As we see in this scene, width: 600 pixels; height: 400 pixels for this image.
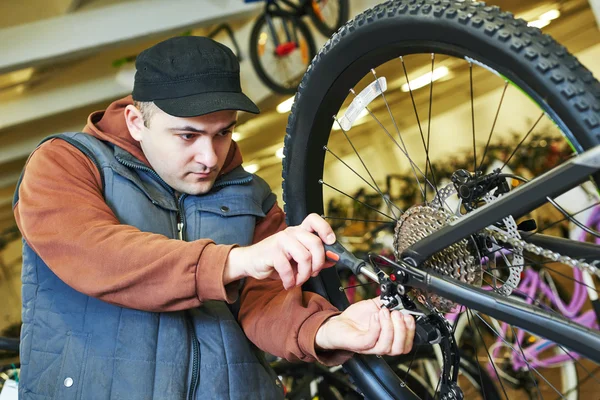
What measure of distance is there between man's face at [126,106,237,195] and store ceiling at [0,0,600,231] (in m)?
3.22

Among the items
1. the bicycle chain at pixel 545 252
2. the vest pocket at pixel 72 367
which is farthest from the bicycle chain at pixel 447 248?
the vest pocket at pixel 72 367

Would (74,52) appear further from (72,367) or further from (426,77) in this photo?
(426,77)

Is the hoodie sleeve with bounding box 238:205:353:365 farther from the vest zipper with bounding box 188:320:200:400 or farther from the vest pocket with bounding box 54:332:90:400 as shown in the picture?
the vest pocket with bounding box 54:332:90:400

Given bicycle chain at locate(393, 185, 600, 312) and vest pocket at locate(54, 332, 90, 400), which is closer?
bicycle chain at locate(393, 185, 600, 312)

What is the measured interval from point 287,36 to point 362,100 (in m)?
4.15

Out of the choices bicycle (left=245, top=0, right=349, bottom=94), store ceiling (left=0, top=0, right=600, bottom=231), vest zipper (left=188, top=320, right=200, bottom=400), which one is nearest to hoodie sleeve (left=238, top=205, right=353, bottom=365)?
vest zipper (left=188, top=320, right=200, bottom=400)

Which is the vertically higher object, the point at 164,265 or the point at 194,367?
the point at 164,265

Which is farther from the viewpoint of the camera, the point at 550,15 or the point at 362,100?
the point at 550,15

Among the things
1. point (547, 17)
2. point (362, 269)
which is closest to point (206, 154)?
point (362, 269)

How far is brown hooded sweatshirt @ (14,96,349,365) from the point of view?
3.09 ft

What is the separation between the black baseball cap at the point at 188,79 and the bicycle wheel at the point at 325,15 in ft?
12.8

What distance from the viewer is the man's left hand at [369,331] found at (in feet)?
2.99

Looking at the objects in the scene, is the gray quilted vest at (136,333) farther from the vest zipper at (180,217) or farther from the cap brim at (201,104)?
Answer: the cap brim at (201,104)

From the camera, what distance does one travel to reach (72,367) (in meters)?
1.06
